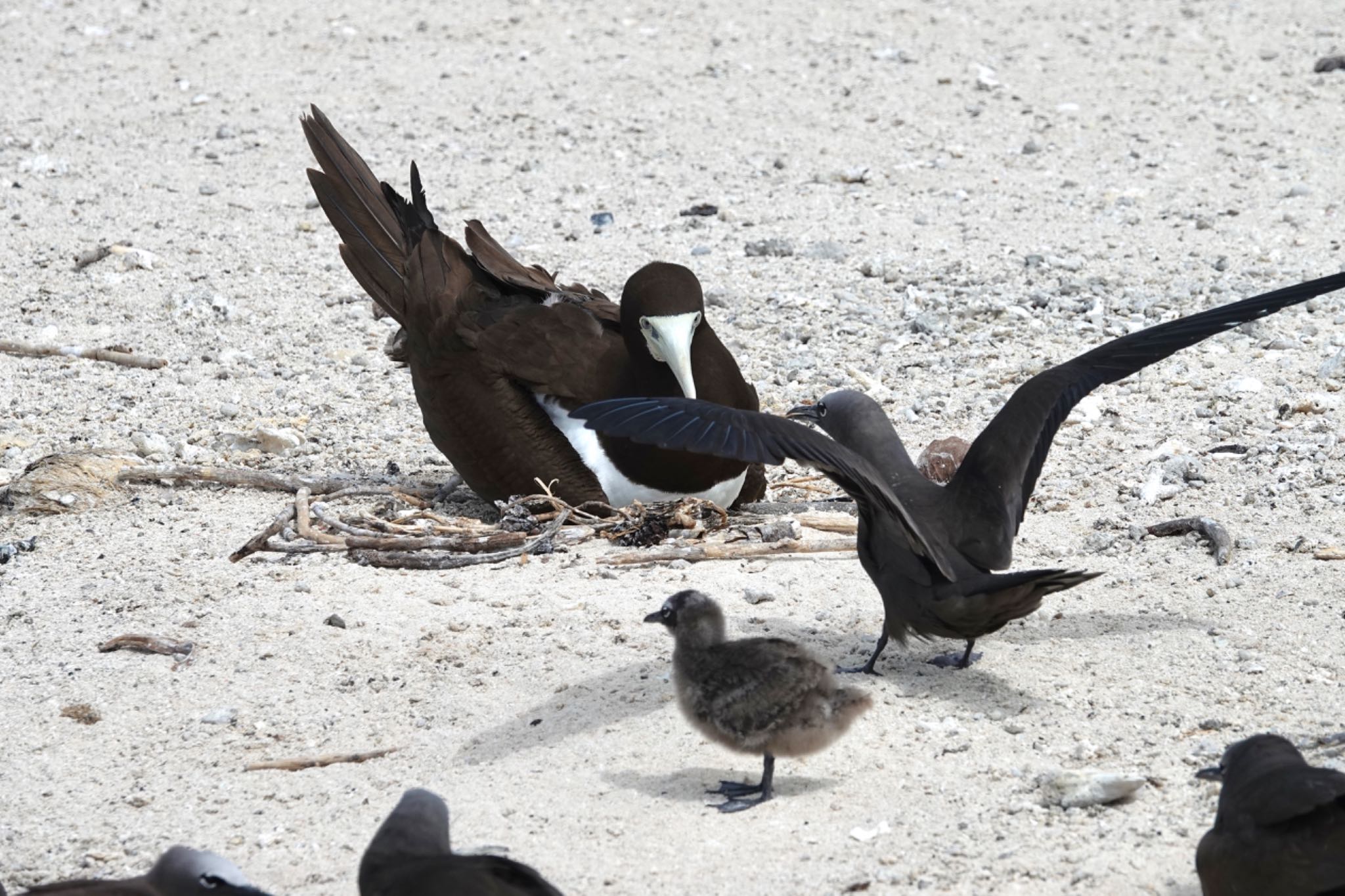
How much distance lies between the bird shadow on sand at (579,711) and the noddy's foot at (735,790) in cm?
52

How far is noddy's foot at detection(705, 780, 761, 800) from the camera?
14.2 feet

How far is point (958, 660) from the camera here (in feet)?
16.9

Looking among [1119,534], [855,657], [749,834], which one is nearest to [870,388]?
[1119,534]

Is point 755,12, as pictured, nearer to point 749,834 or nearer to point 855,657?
point 855,657

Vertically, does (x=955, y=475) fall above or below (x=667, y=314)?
below

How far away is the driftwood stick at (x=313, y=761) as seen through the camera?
186 inches

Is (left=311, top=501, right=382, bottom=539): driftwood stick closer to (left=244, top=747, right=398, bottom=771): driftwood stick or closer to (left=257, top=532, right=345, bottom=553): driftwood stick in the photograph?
(left=257, top=532, right=345, bottom=553): driftwood stick

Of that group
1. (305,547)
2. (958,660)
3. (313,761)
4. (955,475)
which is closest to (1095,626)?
(958,660)

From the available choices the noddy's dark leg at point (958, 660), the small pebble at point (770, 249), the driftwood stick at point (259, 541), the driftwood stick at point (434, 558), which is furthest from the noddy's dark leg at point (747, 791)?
the small pebble at point (770, 249)

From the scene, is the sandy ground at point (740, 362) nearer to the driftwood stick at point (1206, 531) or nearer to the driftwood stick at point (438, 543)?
the driftwood stick at point (1206, 531)

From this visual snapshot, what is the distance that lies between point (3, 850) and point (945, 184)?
7.80 metres

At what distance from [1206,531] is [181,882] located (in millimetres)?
3754

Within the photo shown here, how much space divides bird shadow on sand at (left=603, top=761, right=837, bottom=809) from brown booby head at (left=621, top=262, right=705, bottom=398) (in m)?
2.00

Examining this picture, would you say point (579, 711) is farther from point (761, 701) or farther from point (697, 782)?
point (761, 701)
